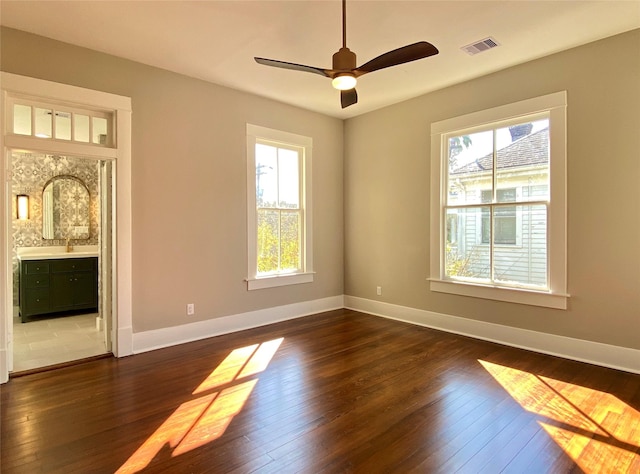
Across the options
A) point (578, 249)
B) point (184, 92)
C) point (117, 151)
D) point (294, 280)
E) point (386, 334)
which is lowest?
point (386, 334)

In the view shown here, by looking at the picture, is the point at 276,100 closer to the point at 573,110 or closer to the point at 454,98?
the point at 454,98

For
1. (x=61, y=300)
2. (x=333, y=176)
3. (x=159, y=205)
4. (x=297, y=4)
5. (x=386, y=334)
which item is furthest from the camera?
(x=333, y=176)

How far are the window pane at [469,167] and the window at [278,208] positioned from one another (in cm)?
200

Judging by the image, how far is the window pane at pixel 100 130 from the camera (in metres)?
3.57

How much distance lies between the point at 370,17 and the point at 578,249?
288cm

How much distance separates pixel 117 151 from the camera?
11.6 feet

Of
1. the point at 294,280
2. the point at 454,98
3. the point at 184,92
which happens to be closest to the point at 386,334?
the point at 294,280

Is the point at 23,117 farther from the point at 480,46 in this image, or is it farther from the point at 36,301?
the point at 480,46

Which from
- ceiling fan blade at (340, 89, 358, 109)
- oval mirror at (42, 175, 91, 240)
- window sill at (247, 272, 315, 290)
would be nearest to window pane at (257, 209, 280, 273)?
window sill at (247, 272, 315, 290)

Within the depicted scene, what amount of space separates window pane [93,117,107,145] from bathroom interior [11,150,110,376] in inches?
50.0

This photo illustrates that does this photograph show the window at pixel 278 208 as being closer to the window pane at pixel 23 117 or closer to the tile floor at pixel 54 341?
the tile floor at pixel 54 341

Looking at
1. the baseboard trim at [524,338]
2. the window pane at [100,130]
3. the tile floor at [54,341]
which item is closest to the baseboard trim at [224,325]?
the tile floor at [54,341]

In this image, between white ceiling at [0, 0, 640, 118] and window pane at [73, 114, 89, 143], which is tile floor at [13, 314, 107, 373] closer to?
window pane at [73, 114, 89, 143]

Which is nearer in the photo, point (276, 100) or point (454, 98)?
point (454, 98)
